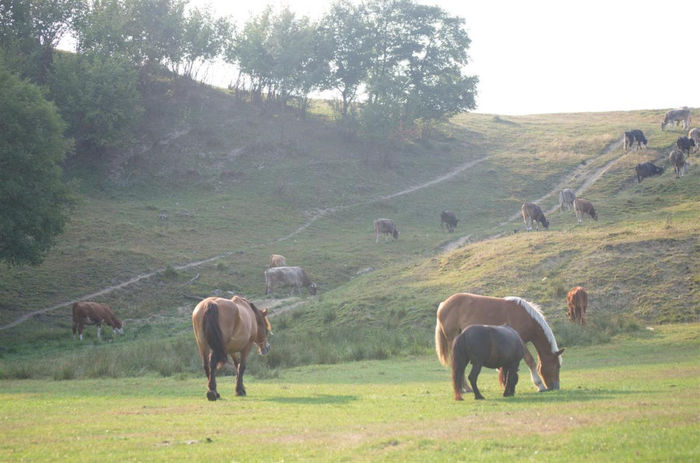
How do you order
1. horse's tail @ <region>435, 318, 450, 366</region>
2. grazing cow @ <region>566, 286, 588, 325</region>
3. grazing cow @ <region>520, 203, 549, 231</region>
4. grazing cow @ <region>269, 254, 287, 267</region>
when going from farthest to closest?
grazing cow @ <region>520, 203, 549, 231</region> < grazing cow @ <region>269, 254, 287, 267</region> < grazing cow @ <region>566, 286, 588, 325</region> < horse's tail @ <region>435, 318, 450, 366</region>

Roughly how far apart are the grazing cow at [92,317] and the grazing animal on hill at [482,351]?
966 inches

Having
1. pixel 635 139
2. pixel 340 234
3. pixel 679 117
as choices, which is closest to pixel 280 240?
pixel 340 234

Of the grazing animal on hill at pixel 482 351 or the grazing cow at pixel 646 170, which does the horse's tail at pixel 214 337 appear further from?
the grazing cow at pixel 646 170

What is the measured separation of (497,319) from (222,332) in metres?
6.21

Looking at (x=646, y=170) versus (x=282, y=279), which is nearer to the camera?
(x=282, y=279)

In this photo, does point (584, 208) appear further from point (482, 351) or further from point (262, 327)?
point (482, 351)

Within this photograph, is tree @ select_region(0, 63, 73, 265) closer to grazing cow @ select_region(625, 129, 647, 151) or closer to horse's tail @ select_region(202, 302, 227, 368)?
horse's tail @ select_region(202, 302, 227, 368)

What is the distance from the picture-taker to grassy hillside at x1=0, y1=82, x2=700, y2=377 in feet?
96.5

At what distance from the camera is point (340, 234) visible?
5791 centimetres

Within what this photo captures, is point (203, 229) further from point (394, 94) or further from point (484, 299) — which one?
point (484, 299)

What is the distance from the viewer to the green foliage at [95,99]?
206 ft

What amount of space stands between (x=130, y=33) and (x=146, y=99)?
23.3ft

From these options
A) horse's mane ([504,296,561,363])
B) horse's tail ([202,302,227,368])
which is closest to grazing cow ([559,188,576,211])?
horse's mane ([504,296,561,363])

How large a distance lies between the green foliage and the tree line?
95 mm
